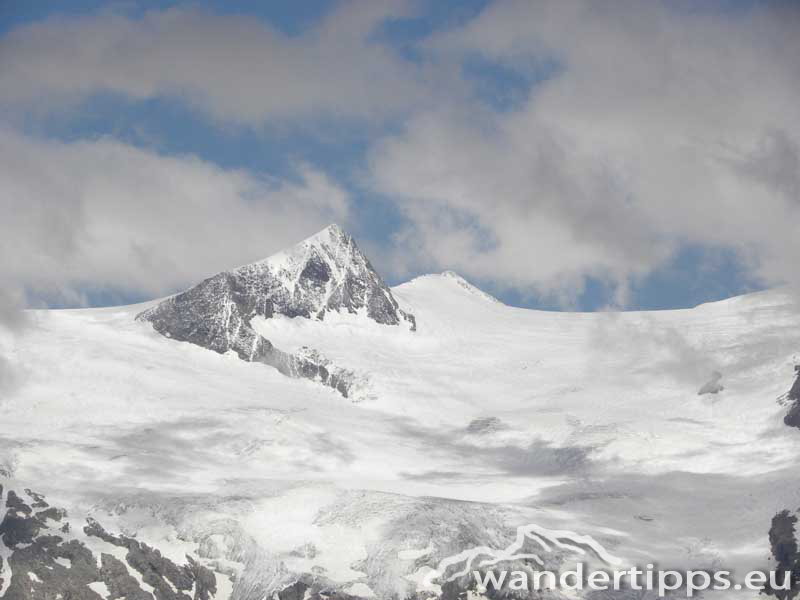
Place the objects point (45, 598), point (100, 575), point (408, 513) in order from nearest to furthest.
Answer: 1. point (45, 598)
2. point (100, 575)
3. point (408, 513)

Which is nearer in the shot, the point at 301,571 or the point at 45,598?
the point at 45,598

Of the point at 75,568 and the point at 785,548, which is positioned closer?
the point at 75,568

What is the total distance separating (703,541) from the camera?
19162 cm

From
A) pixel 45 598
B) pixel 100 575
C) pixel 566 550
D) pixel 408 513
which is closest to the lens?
pixel 45 598

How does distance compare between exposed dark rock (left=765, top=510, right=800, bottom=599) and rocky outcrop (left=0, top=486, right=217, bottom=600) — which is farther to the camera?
exposed dark rock (left=765, top=510, right=800, bottom=599)

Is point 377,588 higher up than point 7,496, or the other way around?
point 7,496

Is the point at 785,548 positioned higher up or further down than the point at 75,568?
higher up

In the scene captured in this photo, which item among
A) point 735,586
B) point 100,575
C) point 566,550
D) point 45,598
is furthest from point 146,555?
point 735,586

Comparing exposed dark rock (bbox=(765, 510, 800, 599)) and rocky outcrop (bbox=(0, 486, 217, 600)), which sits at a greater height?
exposed dark rock (bbox=(765, 510, 800, 599))

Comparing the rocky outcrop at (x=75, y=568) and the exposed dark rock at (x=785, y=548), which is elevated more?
the exposed dark rock at (x=785, y=548)

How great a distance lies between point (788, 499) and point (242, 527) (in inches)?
3836

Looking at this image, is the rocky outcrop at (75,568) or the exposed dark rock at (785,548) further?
the exposed dark rock at (785,548)

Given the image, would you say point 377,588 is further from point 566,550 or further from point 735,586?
point 735,586

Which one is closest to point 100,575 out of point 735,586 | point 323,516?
point 323,516
